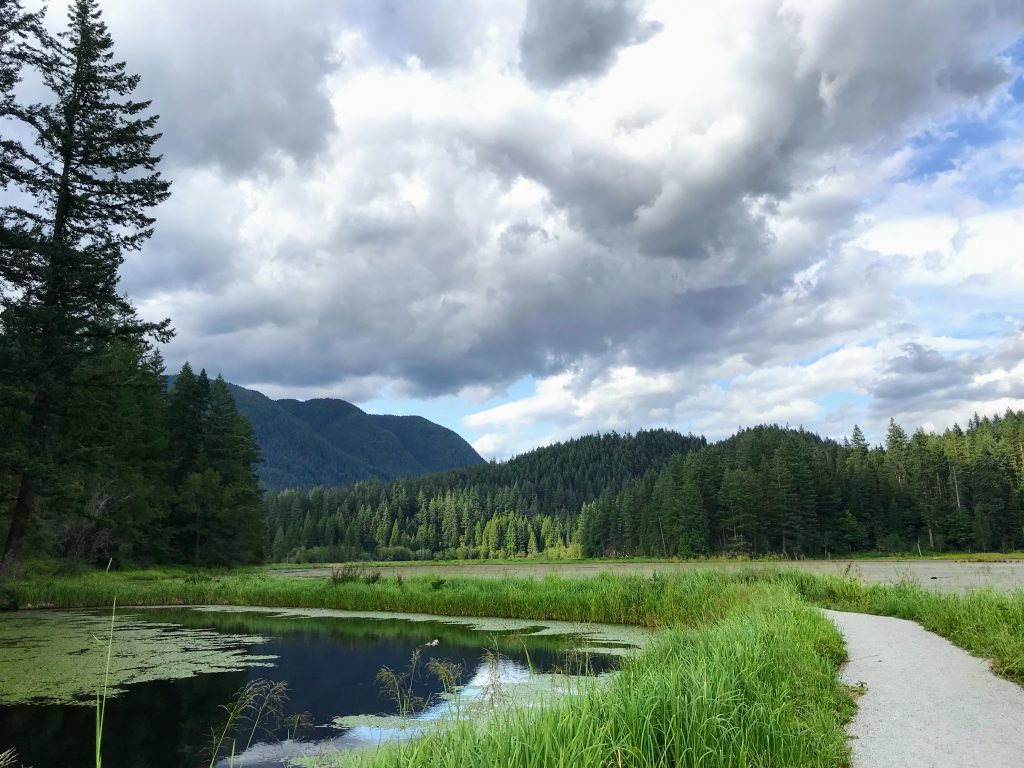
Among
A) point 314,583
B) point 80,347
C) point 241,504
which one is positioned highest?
point 80,347

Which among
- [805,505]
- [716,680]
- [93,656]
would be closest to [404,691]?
[716,680]

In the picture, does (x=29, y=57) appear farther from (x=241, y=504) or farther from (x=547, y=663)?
(x=241, y=504)

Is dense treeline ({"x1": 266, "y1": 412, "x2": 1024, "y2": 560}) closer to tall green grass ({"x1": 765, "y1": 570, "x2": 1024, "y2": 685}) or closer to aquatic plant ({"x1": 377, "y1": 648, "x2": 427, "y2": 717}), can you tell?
tall green grass ({"x1": 765, "y1": 570, "x2": 1024, "y2": 685})

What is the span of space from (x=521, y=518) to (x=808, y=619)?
147 m

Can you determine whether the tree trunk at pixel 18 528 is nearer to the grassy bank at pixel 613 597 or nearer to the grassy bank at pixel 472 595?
the grassy bank at pixel 613 597

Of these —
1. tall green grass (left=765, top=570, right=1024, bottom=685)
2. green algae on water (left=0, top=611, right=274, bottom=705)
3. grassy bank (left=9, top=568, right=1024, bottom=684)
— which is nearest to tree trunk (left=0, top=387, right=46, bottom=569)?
green algae on water (left=0, top=611, right=274, bottom=705)

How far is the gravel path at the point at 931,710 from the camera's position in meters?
5.75

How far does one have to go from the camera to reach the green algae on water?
12.8 meters

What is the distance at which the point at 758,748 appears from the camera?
5.29 metres

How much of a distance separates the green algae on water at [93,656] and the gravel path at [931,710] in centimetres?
1293

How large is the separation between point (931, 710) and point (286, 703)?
35.3 feet

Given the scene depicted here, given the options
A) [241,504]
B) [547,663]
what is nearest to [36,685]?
[547,663]

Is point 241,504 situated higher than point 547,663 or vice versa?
point 241,504

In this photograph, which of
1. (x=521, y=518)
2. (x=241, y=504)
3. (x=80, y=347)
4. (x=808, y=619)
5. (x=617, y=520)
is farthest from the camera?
(x=521, y=518)
